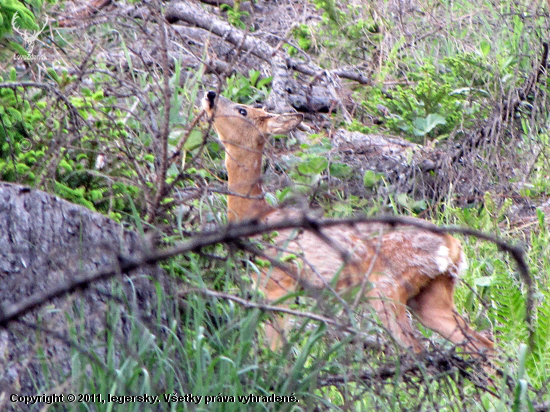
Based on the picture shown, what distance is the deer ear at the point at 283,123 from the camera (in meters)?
6.84

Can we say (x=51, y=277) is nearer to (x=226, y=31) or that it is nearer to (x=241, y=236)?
(x=241, y=236)

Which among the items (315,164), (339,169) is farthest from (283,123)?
(339,169)

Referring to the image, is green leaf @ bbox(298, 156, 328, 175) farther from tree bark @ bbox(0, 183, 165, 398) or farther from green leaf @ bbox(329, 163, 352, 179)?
tree bark @ bbox(0, 183, 165, 398)

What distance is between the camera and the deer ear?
269 inches

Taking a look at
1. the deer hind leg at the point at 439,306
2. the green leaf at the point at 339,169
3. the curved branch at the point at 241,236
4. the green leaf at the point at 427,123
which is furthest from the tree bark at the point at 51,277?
the green leaf at the point at 427,123

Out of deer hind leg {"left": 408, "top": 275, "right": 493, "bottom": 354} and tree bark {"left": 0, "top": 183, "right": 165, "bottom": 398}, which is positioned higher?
tree bark {"left": 0, "top": 183, "right": 165, "bottom": 398}

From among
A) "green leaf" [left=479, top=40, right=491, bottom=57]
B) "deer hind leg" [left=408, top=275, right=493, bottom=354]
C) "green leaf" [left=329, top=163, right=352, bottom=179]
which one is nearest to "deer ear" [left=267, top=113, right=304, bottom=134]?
"green leaf" [left=329, top=163, right=352, bottom=179]

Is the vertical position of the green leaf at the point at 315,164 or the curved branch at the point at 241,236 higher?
the curved branch at the point at 241,236

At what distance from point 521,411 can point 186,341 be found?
53.2 inches

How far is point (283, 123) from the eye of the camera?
6863mm

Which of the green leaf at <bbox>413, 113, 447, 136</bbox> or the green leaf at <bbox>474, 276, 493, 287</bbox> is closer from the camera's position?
the green leaf at <bbox>474, 276, 493, 287</bbox>

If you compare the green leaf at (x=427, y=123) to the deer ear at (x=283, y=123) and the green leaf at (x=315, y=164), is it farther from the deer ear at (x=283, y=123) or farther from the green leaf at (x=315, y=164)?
the deer ear at (x=283, y=123)

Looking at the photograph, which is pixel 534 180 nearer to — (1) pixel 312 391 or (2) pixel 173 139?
(2) pixel 173 139

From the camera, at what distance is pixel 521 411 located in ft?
10.6
